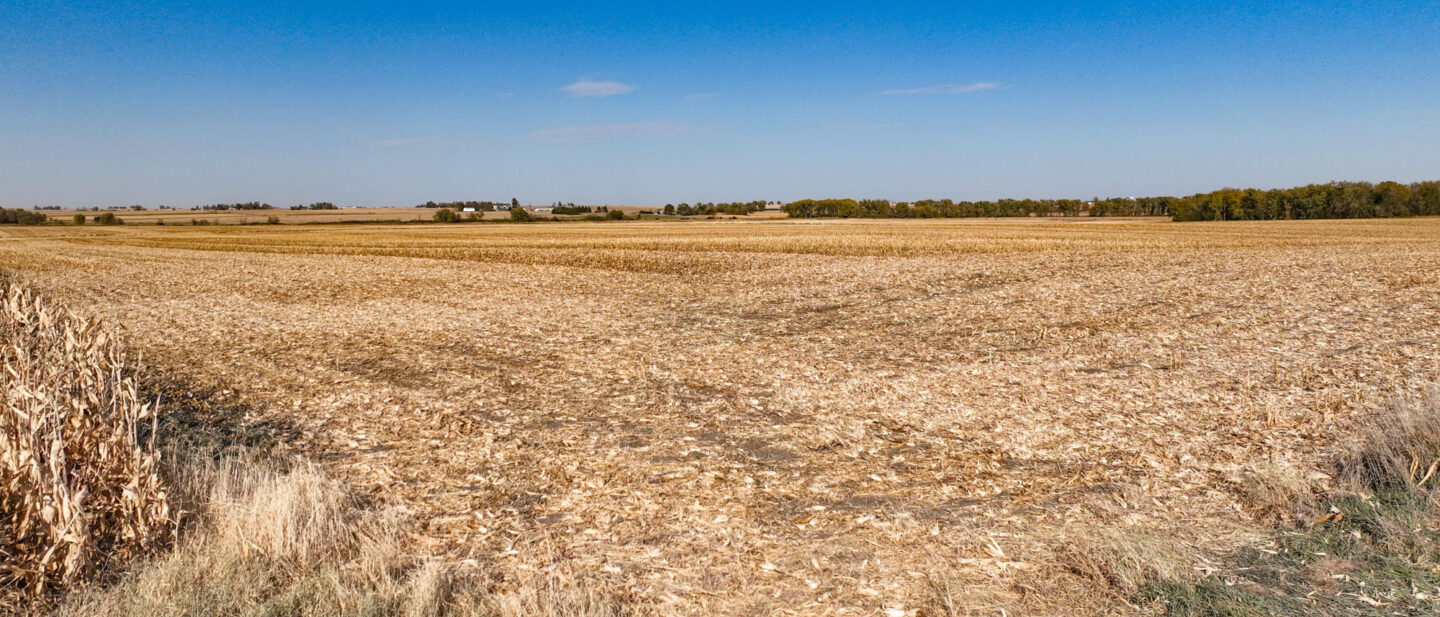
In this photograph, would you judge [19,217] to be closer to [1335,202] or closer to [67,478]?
[67,478]

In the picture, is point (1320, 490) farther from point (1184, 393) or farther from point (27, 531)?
point (27, 531)

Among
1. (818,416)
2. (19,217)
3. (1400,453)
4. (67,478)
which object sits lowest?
(818,416)

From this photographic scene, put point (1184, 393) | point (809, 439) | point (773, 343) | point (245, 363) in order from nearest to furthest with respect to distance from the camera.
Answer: point (809, 439)
point (1184, 393)
point (245, 363)
point (773, 343)

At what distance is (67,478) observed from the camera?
4723 mm

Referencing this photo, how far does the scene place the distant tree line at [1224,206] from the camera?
99.9 metres

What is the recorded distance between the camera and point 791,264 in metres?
33.2

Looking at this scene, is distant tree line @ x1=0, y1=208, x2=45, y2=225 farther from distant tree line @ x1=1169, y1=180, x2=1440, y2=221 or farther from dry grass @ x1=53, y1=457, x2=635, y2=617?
distant tree line @ x1=1169, y1=180, x2=1440, y2=221

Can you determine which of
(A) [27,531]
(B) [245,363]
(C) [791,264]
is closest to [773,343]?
(B) [245,363]

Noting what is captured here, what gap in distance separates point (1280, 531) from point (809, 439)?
13.1ft

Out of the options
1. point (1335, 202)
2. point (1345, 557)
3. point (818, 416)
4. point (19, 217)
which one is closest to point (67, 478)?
point (818, 416)

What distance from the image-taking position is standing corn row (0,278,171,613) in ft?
14.4

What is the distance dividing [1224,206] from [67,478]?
130400 millimetres

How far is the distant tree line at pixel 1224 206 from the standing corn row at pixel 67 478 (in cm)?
12583

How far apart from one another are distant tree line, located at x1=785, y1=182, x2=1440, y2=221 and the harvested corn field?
10198 centimetres
